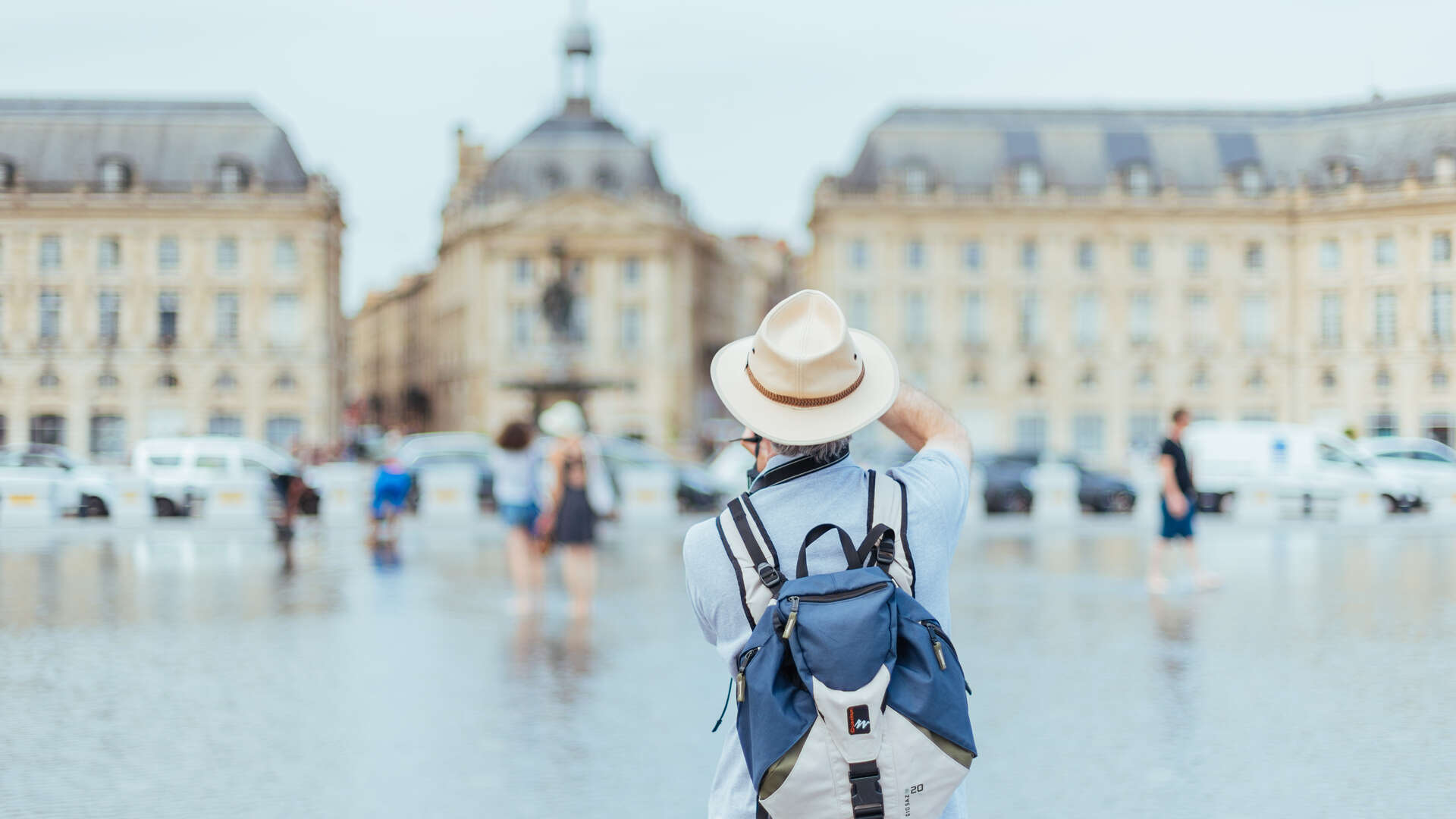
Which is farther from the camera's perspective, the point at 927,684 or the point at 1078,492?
the point at 1078,492

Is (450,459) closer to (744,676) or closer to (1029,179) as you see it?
(744,676)

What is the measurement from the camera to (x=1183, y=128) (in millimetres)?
68625

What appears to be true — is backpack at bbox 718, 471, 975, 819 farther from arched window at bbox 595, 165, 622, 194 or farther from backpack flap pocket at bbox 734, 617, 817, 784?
arched window at bbox 595, 165, 622, 194

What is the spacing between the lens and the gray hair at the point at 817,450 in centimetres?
312

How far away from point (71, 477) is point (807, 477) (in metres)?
25.3

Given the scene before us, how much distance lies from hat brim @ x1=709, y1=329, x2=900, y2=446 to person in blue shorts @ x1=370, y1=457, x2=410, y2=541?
1885cm

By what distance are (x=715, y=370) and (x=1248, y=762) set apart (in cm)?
483

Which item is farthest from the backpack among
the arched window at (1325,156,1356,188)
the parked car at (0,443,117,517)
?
the arched window at (1325,156,1356,188)

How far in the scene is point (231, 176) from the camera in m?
36.5

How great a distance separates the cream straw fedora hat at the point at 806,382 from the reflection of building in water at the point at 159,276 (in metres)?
14.1

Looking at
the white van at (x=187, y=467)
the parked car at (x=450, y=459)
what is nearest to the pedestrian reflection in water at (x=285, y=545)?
the white van at (x=187, y=467)

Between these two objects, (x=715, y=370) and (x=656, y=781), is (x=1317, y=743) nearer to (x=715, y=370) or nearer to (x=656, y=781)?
(x=656, y=781)

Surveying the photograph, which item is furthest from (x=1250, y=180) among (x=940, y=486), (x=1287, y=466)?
(x=940, y=486)

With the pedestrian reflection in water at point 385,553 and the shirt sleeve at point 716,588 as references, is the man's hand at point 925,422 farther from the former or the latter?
the pedestrian reflection in water at point 385,553
